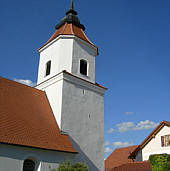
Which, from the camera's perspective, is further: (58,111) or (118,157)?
(118,157)

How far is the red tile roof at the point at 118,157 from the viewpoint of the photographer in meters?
28.9

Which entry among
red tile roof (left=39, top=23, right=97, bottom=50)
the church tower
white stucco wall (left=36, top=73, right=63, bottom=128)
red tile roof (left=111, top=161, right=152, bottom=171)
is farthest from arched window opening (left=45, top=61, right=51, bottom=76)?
red tile roof (left=111, top=161, right=152, bottom=171)

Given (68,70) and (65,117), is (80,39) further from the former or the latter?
(65,117)

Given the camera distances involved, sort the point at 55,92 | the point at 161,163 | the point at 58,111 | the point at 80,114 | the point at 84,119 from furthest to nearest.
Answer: the point at 84,119 → the point at 80,114 → the point at 55,92 → the point at 58,111 → the point at 161,163

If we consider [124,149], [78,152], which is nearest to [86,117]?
[78,152]

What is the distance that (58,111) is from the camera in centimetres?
1652

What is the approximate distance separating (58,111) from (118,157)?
16616mm

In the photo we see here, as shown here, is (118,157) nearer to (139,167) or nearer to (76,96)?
(139,167)

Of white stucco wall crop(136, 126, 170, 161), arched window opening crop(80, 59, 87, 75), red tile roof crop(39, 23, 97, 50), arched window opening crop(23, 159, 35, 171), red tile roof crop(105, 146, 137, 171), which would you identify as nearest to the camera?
arched window opening crop(23, 159, 35, 171)

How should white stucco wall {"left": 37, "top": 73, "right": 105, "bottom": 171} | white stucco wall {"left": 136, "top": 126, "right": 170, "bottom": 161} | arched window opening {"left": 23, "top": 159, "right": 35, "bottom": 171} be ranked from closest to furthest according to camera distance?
arched window opening {"left": 23, "top": 159, "right": 35, "bottom": 171}
white stucco wall {"left": 37, "top": 73, "right": 105, "bottom": 171}
white stucco wall {"left": 136, "top": 126, "right": 170, "bottom": 161}

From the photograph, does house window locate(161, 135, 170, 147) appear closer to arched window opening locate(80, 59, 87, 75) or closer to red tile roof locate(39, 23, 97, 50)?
arched window opening locate(80, 59, 87, 75)

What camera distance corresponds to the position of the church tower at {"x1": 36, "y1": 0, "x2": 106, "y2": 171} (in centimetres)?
1678

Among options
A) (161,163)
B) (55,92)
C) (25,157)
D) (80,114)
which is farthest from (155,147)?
(25,157)

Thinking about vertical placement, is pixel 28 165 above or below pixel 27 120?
below
